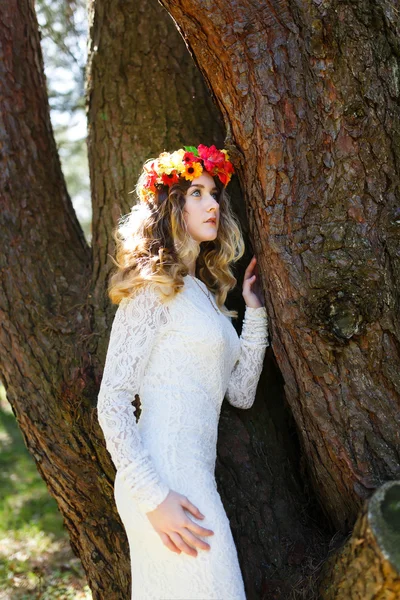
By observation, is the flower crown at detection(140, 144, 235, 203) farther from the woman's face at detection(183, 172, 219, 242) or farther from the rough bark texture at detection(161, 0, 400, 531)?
the rough bark texture at detection(161, 0, 400, 531)

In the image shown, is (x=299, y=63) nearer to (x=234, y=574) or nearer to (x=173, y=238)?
(x=173, y=238)

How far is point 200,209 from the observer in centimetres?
306

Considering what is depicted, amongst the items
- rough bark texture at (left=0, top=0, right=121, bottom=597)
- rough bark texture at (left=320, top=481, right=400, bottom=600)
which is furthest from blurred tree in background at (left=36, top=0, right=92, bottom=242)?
rough bark texture at (left=320, top=481, right=400, bottom=600)

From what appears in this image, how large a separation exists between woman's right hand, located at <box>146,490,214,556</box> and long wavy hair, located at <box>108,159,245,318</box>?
85 cm

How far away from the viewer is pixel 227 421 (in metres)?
3.28

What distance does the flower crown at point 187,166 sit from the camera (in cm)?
302

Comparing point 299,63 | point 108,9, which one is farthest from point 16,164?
point 299,63

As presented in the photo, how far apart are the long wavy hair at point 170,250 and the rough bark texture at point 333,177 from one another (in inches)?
18.0

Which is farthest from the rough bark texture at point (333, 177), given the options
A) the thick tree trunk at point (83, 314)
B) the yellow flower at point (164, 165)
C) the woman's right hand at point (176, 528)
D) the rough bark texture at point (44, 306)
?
the rough bark texture at point (44, 306)

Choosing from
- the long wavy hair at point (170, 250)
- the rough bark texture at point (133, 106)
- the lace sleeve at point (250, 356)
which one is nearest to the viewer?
the long wavy hair at point (170, 250)

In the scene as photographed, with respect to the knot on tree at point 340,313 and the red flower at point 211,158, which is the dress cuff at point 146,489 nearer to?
the knot on tree at point 340,313

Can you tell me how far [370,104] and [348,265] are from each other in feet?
2.13

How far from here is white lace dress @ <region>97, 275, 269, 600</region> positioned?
97.0 inches

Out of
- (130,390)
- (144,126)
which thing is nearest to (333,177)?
(130,390)
